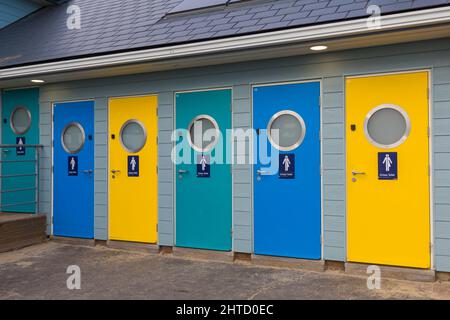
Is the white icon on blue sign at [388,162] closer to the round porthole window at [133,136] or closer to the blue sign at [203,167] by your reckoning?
the blue sign at [203,167]

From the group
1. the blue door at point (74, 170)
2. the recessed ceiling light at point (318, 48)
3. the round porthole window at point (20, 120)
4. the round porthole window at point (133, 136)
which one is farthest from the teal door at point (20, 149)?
the recessed ceiling light at point (318, 48)

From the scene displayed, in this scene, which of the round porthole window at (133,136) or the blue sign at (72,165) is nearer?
the round porthole window at (133,136)

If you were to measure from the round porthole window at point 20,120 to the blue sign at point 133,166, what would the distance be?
83.9 inches

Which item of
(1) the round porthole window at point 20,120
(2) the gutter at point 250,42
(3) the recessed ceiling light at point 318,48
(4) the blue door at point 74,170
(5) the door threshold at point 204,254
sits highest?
(2) the gutter at point 250,42

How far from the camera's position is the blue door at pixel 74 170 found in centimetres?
668

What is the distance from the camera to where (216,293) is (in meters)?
4.34

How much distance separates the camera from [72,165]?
6820 millimetres

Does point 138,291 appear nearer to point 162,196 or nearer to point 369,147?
point 162,196

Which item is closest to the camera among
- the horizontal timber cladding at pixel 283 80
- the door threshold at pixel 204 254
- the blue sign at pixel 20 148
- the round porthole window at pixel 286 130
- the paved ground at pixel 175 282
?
the paved ground at pixel 175 282

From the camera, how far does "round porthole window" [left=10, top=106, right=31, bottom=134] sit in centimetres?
731

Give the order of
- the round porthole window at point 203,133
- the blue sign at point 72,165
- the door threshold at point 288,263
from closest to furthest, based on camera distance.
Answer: the door threshold at point 288,263
the round porthole window at point 203,133
the blue sign at point 72,165

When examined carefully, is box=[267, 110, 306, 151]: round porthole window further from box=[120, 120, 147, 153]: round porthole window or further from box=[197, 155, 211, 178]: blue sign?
box=[120, 120, 147, 153]: round porthole window

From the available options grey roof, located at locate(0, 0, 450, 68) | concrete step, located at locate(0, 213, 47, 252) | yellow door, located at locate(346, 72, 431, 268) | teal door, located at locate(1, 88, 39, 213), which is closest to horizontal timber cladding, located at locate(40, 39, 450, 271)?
yellow door, located at locate(346, 72, 431, 268)

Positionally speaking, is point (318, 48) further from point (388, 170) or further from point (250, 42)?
point (388, 170)
